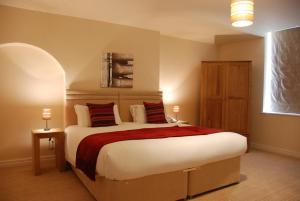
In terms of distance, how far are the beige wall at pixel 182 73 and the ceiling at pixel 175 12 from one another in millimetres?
708

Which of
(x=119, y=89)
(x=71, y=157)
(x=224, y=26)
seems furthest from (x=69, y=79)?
(x=224, y=26)

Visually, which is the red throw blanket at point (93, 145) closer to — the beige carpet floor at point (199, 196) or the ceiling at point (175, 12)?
the beige carpet floor at point (199, 196)

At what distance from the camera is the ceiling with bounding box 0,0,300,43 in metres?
3.42

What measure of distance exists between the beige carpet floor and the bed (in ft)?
0.44

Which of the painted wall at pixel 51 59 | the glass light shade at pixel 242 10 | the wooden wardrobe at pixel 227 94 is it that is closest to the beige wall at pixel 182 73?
the painted wall at pixel 51 59

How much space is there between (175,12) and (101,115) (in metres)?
2.01

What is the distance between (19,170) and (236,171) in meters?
3.19

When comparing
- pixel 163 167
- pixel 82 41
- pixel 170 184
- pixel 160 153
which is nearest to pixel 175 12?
pixel 82 41

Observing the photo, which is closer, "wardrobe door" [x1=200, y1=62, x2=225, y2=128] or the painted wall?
the painted wall

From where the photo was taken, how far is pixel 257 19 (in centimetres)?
402

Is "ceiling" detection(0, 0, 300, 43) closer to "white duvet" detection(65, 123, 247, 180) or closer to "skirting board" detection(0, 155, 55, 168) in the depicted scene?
"white duvet" detection(65, 123, 247, 180)

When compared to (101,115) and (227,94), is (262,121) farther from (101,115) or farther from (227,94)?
(101,115)

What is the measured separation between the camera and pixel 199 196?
2836 mm

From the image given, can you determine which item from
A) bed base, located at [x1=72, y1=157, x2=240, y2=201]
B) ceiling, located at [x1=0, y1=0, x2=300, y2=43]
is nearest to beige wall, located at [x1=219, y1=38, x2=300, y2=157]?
ceiling, located at [x1=0, y1=0, x2=300, y2=43]
